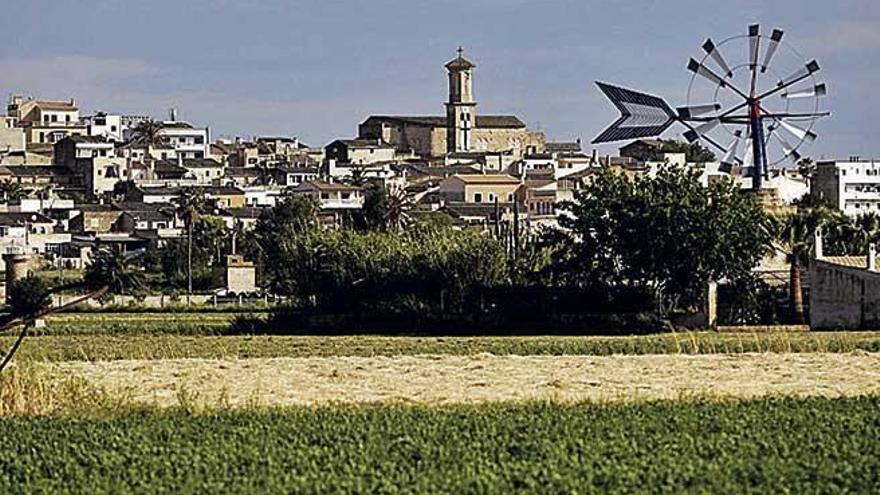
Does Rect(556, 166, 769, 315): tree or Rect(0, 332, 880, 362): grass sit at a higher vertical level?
Rect(556, 166, 769, 315): tree

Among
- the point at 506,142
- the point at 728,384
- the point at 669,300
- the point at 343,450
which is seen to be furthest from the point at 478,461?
the point at 506,142

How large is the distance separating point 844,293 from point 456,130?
4482 inches

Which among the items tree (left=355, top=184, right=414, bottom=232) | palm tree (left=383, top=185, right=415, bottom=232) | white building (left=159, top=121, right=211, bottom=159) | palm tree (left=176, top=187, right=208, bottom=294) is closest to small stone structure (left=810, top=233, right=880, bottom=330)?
palm tree (left=383, top=185, right=415, bottom=232)

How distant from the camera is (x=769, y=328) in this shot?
48125mm

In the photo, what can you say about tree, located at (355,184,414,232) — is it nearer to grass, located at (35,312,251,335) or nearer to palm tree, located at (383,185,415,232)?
palm tree, located at (383,185,415,232)

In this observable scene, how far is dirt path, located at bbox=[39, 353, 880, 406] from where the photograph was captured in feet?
81.7

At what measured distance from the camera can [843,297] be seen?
4841 cm

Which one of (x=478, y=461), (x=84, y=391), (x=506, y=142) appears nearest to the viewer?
(x=478, y=461)

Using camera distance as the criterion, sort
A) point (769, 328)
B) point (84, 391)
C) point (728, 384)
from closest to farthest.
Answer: point (84, 391)
point (728, 384)
point (769, 328)

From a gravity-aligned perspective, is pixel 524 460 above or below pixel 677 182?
below

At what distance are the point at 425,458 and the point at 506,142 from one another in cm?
14948

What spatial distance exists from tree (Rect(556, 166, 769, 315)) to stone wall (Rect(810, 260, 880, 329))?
2850 millimetres

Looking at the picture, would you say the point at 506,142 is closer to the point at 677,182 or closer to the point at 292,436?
the point at 677,182

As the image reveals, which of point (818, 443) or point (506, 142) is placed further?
point (506, 142)
